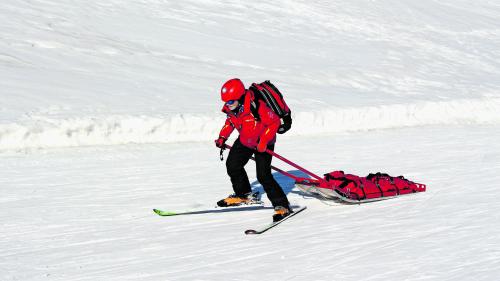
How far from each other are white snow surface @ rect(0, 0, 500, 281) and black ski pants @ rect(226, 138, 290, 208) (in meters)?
0.30

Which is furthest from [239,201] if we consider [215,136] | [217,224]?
[215,136]

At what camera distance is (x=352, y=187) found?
755 centimetres

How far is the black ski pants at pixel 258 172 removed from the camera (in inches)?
273

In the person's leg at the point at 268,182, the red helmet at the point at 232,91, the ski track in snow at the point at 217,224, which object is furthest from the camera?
the person's leg at the point at 268,182

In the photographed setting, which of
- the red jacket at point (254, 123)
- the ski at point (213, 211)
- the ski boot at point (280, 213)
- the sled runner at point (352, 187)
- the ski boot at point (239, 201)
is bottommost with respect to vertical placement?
the ski at point (213, 211)

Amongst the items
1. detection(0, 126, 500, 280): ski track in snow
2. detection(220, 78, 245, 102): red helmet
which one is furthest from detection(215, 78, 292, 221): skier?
detection(0, 126, 500, 280): ski track in snow

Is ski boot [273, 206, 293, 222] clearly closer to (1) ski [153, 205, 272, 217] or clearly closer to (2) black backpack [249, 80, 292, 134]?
(1) ski [153, 205, 272, 217]

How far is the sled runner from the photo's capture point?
7426 millimetres

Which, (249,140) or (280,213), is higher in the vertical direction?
(249,140)

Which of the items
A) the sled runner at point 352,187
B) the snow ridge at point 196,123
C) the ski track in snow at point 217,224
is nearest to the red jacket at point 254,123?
the sled runner at point 352,187

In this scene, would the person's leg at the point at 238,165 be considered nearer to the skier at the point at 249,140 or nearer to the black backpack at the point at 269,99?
the skier at the point at 249,140

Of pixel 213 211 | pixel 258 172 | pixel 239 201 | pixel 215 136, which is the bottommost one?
pixel 215 136

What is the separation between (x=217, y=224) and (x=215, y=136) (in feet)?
18.7

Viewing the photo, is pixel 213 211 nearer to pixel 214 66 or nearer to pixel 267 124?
pixel 267 124
